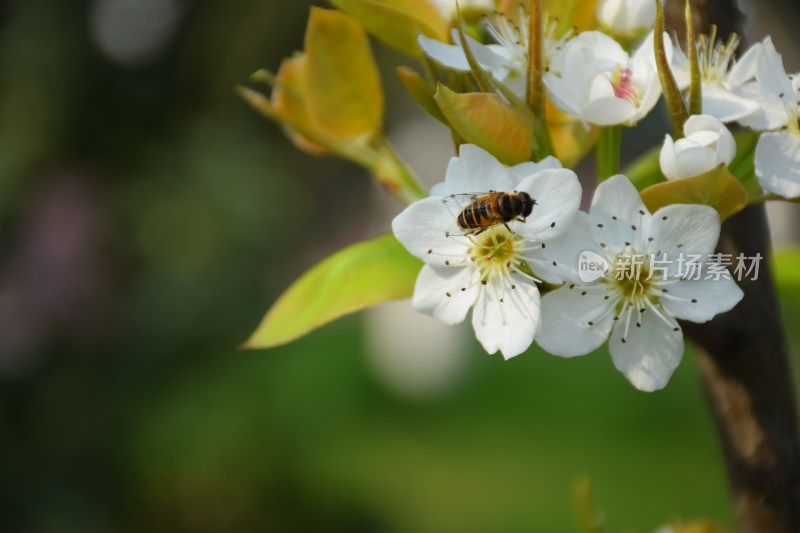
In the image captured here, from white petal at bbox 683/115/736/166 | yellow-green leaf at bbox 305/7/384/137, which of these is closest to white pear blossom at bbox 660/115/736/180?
white petal at bbox 683/115/736/166

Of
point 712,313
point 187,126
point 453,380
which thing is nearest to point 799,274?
point 712,313

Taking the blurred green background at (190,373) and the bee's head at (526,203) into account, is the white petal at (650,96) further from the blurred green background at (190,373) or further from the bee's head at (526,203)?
the blurred green background at (190,373)

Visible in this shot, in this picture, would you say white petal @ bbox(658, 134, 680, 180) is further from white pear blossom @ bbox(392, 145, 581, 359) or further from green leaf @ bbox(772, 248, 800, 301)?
green leaf @ bbox(772, 248, 800, 301)

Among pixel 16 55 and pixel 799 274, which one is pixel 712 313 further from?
pixel 16 55

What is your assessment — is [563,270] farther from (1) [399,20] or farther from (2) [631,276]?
(1) [399,20]

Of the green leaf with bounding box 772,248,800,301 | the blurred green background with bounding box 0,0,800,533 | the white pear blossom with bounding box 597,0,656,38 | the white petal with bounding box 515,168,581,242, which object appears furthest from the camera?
the blurred green background with bounding box 0,0,800,533

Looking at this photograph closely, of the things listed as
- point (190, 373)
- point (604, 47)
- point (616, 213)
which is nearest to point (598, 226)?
point (616, 213)

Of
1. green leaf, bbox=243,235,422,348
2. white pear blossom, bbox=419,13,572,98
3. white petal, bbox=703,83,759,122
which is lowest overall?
green leaf, bbox=243,235,422,348

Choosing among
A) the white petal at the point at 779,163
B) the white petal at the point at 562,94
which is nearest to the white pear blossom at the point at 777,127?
the white petal at the point at 779,163
